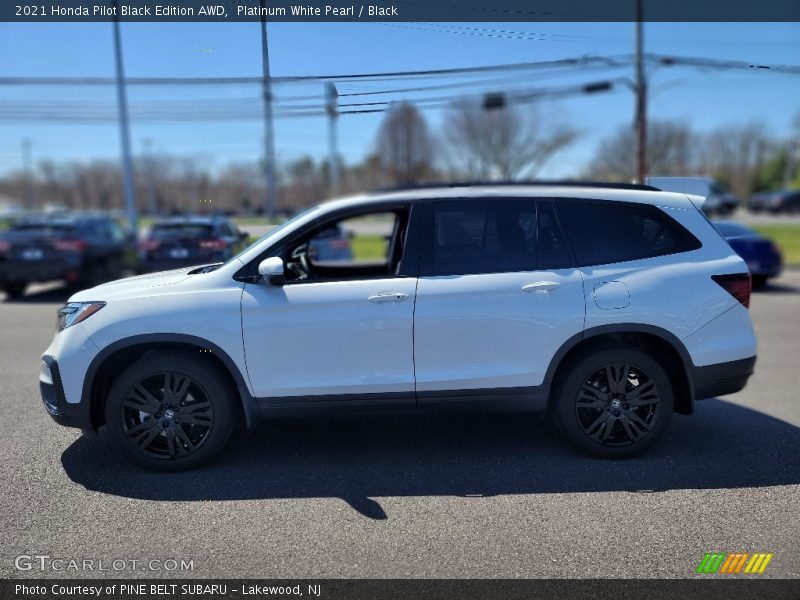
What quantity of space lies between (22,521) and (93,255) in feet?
33.1

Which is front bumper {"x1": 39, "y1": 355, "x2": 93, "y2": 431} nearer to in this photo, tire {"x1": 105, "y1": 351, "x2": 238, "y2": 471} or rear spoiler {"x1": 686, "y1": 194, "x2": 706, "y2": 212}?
tire {"x1": 105, "y1": 351, "x2": 238, "y2": 471}

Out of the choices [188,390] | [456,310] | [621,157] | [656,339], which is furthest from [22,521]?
[621,157]

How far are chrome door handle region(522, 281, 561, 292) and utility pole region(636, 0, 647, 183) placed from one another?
1274 centimetres

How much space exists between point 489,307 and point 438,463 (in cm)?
112

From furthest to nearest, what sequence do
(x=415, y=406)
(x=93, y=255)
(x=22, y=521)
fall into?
(x=93, y=255) → (x=415, y=406) → (x=22, y=521)

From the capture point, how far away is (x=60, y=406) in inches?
157

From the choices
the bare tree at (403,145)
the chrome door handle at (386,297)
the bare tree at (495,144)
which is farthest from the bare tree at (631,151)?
the chrome door handle at (386,297)

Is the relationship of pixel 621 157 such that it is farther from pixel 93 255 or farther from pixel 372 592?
pixel 372 592

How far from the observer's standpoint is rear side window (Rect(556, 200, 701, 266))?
4156mm

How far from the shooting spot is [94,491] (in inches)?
148

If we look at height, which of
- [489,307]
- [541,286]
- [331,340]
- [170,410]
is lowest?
[170,410]

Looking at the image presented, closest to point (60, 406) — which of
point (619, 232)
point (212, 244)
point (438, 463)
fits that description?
point (438, 463)

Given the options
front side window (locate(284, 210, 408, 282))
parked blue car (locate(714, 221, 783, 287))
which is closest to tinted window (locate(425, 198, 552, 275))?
front side window (locate(284, 210, 408, 282))

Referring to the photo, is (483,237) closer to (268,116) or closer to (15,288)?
(268,116)
